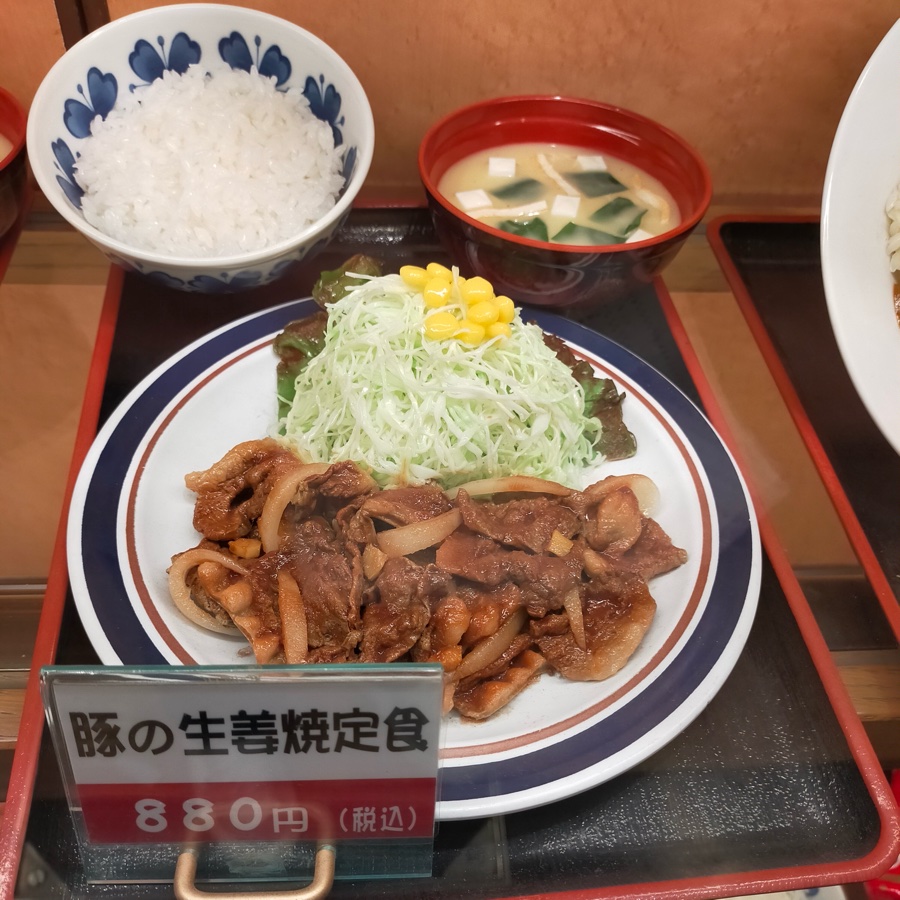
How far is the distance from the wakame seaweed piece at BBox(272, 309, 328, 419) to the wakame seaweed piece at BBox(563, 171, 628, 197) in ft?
2.80

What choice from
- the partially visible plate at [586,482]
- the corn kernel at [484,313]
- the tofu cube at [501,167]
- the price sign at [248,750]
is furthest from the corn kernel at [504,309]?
the price sign at [248,750]

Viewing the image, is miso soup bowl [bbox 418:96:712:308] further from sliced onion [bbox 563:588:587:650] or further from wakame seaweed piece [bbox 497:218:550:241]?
sliced onion [bbox 563:588:587:650]

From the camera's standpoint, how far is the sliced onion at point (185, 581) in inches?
54.8

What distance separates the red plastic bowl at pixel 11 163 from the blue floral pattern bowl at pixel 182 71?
79mm

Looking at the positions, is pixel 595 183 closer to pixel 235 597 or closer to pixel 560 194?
pixel 560 194

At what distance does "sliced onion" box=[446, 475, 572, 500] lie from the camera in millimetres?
1630

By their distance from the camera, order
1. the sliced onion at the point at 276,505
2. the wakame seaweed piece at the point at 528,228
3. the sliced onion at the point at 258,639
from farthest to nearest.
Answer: the wakame seaweed piece at the point at 528,228 → the sliced onion at the point at 276,505 → the sliced onion at the point at 258,639

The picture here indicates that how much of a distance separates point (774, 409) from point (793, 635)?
24.1 inches

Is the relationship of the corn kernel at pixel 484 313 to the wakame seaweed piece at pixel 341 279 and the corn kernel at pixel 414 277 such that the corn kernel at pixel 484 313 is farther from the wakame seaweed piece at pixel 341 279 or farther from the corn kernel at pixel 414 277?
the wakame seaweed piece at pixel 341 279

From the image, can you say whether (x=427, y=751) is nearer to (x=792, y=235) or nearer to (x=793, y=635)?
(x=793, y=635)

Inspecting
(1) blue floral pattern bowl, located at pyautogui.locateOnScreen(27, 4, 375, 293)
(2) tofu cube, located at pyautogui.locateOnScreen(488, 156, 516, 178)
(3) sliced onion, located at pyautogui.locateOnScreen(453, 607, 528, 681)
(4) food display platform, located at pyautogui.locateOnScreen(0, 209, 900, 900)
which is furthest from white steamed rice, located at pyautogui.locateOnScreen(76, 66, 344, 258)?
(3) sliced onion, located at pyautogui.locateOnScreen(453, 607, 528, 681)

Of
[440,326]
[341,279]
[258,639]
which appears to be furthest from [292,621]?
[341,279]

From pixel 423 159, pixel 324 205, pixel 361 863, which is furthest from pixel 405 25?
Result: pixel 361 863

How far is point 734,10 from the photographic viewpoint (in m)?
1.95
